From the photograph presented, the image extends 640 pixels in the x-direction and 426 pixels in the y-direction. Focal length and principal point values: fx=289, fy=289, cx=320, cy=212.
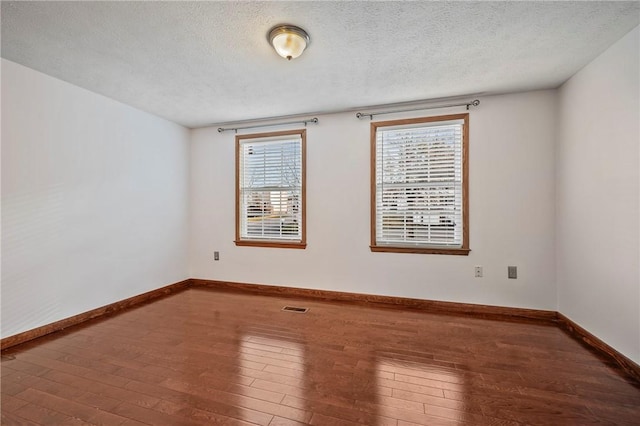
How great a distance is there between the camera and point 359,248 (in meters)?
3.79

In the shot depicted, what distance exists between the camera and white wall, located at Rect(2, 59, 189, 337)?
8.36 ft

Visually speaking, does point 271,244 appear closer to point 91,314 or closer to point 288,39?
point 91,314

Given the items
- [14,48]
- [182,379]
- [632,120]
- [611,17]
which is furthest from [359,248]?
[14,48]

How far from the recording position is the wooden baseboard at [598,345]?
205cm

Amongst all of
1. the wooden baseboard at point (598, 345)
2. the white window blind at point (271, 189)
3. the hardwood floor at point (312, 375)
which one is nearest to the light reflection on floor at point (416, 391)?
the hardwood floor at point (312, 375)

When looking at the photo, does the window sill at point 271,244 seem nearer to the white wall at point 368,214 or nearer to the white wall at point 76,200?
the white wall at point 368,214

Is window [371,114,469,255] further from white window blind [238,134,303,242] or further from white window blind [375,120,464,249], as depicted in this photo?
white window blind [238,134,303,242]

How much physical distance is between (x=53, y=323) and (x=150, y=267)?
1211mm

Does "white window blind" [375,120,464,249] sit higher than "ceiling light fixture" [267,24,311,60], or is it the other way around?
"ceiling light fixture" [267,24,311,60]

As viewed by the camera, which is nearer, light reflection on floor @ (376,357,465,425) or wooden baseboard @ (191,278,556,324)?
light reflection on floor @ (376,357,465,425)

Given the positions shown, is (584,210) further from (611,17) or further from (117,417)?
(117,417)

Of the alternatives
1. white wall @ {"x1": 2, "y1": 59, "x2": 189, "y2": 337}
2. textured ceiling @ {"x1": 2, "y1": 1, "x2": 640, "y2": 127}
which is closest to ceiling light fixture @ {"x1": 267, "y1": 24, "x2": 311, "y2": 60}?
textured ceiling @ {"x1": 2, "y1": 1, "x2": 640, "y2": 127}

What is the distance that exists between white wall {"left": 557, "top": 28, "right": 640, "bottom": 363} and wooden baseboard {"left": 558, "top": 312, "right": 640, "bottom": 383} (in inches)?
1.9

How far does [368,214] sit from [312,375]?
2.16 metres
